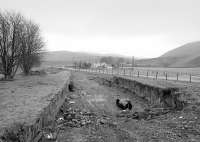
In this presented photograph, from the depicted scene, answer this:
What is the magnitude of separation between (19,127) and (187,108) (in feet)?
25.6

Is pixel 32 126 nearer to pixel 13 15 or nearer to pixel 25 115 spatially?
pixel 25 115

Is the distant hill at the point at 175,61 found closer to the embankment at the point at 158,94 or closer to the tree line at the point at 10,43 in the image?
the embankment at the point at 158,94

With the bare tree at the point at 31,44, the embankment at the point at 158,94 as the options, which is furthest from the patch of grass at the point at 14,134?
the bare tree at the point at 31,44

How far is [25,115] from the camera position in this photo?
6.38 meters

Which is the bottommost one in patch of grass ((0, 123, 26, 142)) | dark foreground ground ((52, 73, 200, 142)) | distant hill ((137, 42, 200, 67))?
dark foreground ground ((52, 73, 200, 142))

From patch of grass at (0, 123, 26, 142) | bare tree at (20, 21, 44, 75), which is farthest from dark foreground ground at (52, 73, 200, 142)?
bare tree at (20, 21, 44, 75)

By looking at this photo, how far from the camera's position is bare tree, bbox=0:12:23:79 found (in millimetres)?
21328

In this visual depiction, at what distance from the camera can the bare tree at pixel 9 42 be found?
21328mm

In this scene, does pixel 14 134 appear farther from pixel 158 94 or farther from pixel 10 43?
pixel 10 43

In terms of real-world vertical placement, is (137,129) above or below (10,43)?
below

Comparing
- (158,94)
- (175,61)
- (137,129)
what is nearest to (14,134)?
(137,129)

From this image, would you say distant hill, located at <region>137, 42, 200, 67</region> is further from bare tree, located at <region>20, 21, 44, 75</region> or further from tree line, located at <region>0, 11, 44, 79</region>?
tree line, located at <region>0, 11, 44, 79</region>

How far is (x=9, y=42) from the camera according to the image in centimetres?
2208

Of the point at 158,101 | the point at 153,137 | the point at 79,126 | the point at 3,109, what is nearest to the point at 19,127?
the point at 3,109
